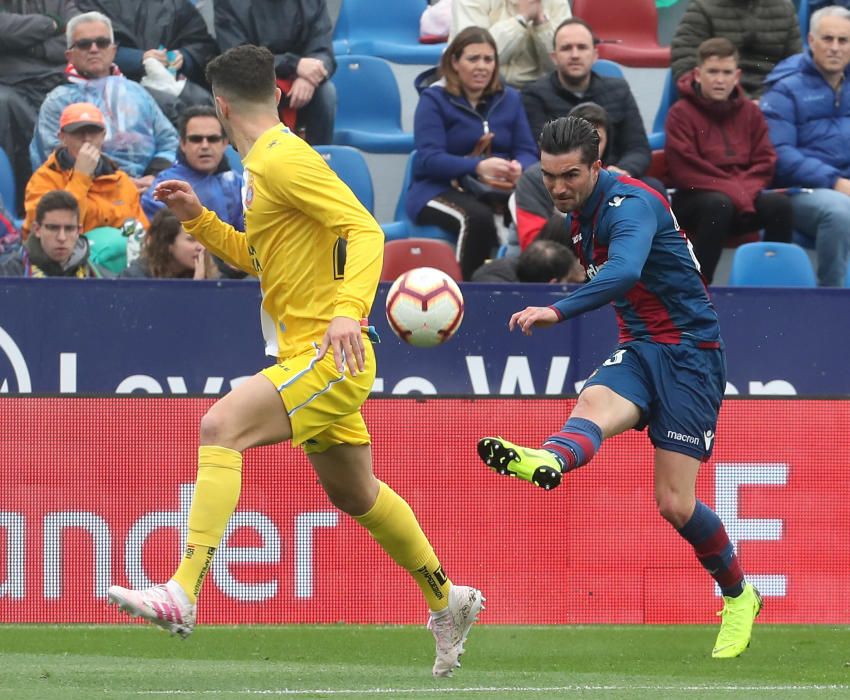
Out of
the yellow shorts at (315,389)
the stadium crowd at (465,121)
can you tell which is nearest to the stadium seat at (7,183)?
the stadium crowd at (465,121)

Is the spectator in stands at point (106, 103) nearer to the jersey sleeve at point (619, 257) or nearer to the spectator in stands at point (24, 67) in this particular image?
the spectator in stands at point (24, 67)

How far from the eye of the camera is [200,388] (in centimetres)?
884

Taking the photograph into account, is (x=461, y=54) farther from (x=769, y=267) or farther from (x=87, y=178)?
(x=87, y=178)

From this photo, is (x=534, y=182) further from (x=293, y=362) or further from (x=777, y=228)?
(x=293, y=362)

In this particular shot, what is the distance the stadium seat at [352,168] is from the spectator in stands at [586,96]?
1205mm

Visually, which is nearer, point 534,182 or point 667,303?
point 667,303

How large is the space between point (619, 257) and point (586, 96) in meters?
4.81

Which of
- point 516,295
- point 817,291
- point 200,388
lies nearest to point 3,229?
point 200,388

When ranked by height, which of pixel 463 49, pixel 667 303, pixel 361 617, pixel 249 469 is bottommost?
pixel 361 617

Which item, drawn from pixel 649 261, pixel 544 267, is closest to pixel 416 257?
pixel 544 267

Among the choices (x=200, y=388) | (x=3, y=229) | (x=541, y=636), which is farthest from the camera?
(x=3, y=229)

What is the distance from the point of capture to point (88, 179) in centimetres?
995

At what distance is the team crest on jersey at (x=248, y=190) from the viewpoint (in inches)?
231

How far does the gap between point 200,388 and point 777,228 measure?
428cm
